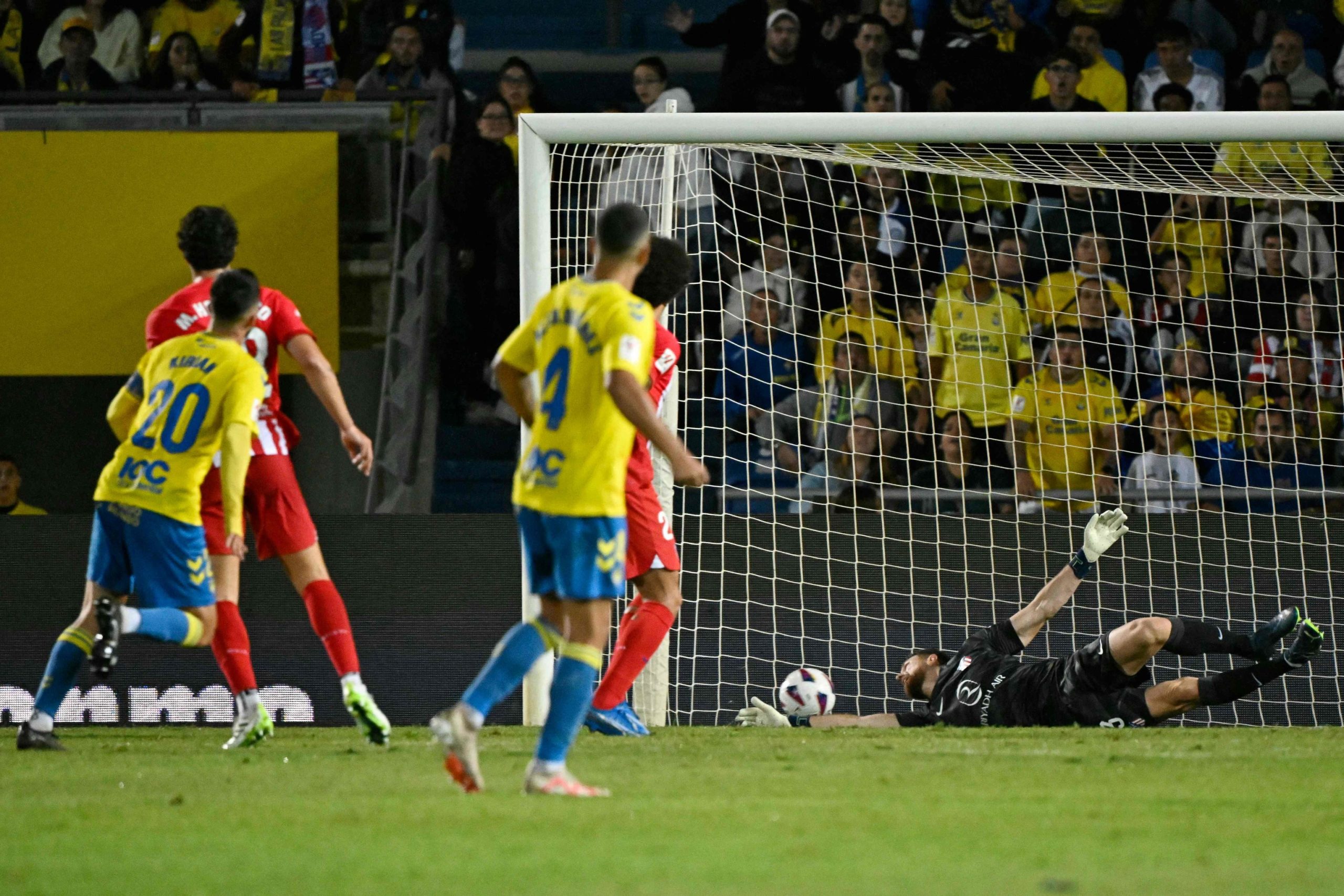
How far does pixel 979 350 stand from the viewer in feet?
30.7

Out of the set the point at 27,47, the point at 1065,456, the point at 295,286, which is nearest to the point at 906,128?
the point at 1065,456

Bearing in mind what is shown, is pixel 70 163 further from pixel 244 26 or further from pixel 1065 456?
pixel 1065 456

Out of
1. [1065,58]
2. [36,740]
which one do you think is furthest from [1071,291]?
[36,740]

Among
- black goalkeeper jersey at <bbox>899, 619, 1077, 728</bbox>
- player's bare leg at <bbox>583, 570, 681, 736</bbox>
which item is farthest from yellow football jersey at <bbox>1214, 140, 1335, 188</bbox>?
player's bare leg at <bbox>583, 570, 681, 736</bbox>

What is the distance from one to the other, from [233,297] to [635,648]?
6.36 ft

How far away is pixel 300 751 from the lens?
5867 mm


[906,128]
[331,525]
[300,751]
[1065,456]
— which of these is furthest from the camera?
[1065,456]

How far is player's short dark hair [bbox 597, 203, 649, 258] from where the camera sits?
442 centimetres

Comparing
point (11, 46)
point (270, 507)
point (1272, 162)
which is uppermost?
point (11, 46)

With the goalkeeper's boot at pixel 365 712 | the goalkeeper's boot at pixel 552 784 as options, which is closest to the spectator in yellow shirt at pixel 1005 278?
the goalkeeper's boot at pixel 365 712

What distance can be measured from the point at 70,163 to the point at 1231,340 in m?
7.22

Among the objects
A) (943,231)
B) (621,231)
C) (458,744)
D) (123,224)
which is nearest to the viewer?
(458,744)

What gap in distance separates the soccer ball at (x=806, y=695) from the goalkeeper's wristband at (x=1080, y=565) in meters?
1.21

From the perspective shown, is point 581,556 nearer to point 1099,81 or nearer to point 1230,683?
point 1230,683
